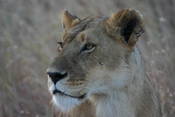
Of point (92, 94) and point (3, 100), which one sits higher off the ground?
point (92, 94)

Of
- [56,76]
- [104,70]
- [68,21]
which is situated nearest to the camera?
[56,76]

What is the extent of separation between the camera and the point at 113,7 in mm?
8023

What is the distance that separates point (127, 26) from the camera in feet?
14.1

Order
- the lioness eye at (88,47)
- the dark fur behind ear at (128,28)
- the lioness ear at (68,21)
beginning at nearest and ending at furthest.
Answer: the lioness eye at (88,47) < the dark fur behind ear at (128,28) < the lioness ear at (68,21)

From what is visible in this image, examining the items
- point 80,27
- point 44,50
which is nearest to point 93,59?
point 80,27

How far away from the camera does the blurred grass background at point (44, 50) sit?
20.5 ft

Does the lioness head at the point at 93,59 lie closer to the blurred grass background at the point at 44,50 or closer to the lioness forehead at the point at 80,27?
the lioness forehead at the point at 80,27

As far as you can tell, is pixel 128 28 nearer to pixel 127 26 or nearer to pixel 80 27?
pixel 127 26

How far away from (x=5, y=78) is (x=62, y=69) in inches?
120

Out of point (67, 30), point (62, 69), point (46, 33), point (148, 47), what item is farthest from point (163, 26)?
point (62, 69)

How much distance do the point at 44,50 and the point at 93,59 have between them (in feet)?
11.0

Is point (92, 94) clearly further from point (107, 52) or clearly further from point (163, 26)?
point (163, 26)

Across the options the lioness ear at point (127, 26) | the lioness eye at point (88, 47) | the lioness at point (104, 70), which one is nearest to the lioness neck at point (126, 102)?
the lioness at point (104, 70)

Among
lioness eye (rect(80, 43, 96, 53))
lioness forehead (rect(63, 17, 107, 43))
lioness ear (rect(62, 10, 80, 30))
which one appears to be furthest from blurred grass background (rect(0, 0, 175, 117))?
lioness eye (rect(80, 43, 96, 53))
